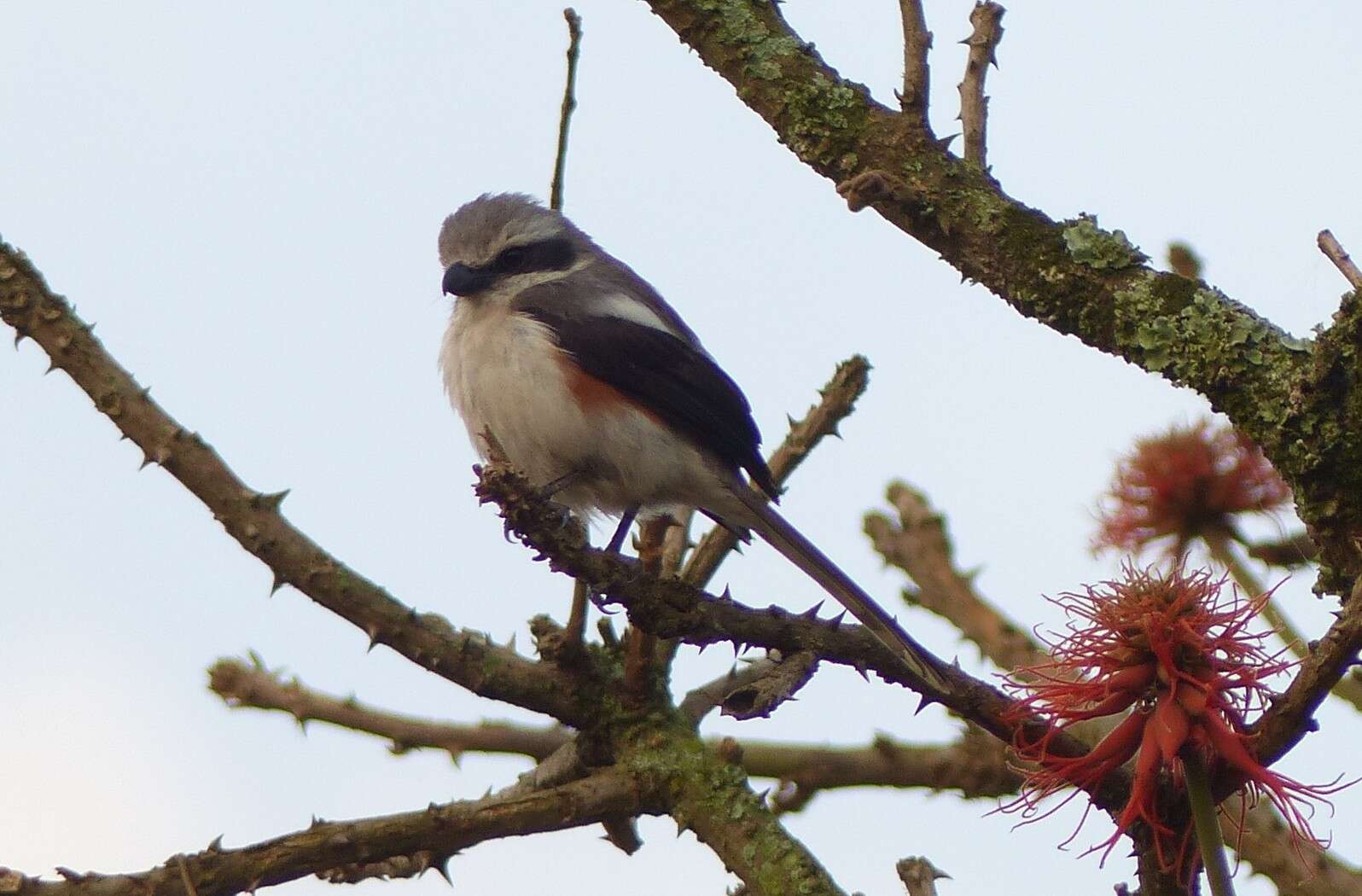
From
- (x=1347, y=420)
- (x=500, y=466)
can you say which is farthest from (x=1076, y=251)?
(x=500, y=466)

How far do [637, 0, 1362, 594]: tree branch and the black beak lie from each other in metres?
1.94

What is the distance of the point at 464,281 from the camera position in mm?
6484

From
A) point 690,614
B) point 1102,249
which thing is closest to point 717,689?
point 690,614

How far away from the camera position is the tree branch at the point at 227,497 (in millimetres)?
4195

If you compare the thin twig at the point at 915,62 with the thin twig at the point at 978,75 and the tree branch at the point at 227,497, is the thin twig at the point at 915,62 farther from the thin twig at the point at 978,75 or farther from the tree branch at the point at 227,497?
the tree branch at the point at 227,497

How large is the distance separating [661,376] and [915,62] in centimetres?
207

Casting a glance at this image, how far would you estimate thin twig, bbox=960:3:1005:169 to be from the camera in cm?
449

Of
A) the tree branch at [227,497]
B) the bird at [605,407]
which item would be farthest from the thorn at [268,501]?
the bird at [605,407]

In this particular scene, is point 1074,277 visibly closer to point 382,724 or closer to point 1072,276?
point 1072,276

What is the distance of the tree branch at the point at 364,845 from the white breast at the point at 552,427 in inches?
74.8

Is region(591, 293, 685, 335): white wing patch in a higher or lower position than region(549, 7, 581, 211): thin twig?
higher

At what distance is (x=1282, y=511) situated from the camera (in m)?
5.63

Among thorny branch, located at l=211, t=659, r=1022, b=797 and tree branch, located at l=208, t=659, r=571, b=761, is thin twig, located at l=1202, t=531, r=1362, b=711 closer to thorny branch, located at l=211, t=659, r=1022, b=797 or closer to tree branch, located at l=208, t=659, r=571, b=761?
thorny branch, located at l=211, t=659, r=1022, b=797

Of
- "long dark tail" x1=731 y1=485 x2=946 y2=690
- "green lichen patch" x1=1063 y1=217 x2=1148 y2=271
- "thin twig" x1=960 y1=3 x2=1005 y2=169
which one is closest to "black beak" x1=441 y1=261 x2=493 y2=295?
"long dark tail" x1=731 y1=485 x2=946 y2=690
